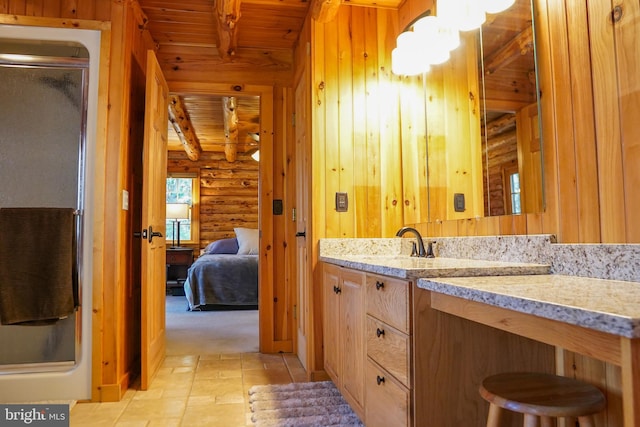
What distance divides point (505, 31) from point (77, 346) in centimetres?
260

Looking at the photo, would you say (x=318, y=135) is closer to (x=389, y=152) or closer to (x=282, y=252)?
(x=389, y=152)

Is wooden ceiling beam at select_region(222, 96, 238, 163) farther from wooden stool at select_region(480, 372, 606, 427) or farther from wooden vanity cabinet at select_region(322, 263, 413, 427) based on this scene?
wooden stool at select_region(480, 372, 606, 427)

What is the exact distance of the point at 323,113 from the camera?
2.41 m

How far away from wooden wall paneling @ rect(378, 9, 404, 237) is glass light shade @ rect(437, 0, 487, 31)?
1.60ft

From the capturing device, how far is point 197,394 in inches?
89.4

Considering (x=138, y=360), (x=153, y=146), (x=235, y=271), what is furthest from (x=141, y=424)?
(x=235, y=271)

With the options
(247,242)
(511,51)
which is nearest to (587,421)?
(511,51)

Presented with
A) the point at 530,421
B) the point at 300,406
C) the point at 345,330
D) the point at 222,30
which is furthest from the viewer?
the point at 222,30

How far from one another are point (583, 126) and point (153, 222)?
89.9 inches

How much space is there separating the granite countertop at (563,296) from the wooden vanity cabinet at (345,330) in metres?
0.58

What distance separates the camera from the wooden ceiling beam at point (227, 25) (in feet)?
7.73

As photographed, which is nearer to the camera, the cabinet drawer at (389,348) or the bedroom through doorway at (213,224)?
the cabinet drawer at (389,348)

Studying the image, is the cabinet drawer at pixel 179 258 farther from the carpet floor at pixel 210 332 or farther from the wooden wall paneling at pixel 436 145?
the wooden wall paneling at pixel 436 145

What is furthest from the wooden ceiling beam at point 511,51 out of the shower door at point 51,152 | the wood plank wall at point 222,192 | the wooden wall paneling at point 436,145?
the wood plank wall at point 222,192
